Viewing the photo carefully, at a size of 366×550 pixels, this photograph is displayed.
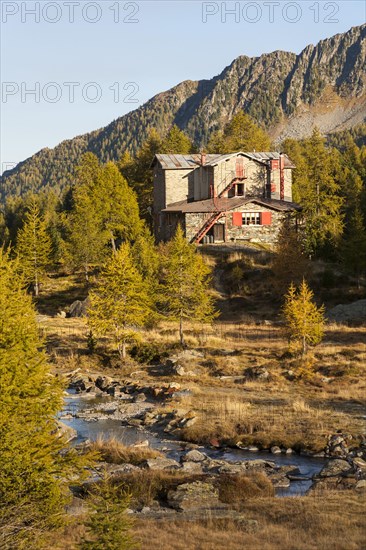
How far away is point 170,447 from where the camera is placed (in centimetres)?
2930

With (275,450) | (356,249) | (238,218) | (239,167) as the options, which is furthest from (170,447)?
(239,167)

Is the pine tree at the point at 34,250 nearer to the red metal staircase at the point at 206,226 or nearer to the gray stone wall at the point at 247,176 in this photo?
the red metal staircase at the point at 206,226

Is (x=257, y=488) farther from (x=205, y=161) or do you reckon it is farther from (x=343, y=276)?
(x=205, y=161)

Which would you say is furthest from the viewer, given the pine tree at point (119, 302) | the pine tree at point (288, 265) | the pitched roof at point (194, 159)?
the pitched roof at point (194, 159)

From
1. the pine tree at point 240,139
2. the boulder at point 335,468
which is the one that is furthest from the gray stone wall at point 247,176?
the boulder at point 335,468

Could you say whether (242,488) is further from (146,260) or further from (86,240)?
(86,240)

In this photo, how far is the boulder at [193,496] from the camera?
21.1m

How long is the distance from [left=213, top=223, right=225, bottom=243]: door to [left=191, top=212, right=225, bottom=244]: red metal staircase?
2.63 ft

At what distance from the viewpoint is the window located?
70.6 m

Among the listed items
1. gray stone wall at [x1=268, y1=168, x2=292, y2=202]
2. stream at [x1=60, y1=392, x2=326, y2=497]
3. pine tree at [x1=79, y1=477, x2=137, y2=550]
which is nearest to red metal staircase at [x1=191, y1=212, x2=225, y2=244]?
gray stone wall at [x1=268, y1=168, x2=292, y2=202]

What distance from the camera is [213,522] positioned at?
18.6m

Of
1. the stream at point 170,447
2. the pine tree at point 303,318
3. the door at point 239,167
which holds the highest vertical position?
the door at point 239,167

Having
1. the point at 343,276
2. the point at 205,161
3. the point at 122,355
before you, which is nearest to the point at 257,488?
the point at 122,355

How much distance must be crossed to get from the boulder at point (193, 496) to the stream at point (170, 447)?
246 cm
